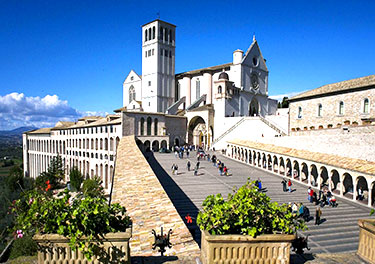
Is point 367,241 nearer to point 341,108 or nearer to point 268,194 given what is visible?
point 268,194

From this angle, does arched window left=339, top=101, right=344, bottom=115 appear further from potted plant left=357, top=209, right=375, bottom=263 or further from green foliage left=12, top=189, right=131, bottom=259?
green foliage left=12, top=189, right=131, bottom=259

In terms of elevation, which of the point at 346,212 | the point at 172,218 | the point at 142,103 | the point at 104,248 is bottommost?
the point at 346,212

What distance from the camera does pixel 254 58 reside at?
197ft

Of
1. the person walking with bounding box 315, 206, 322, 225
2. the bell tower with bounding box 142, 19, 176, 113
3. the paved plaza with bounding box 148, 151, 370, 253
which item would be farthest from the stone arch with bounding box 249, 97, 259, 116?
the person walking with bounding box 315, 206, 322, 225

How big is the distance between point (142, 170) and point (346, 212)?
13.8 m

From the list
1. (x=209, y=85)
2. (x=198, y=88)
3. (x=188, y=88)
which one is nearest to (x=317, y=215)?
(x=209, y=85)

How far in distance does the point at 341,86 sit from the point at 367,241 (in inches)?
1276

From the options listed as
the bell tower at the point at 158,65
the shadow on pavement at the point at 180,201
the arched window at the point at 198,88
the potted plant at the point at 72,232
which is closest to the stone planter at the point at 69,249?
the potted plant at the point at 72,232

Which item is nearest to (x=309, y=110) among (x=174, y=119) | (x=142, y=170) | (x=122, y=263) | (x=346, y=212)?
(x=346, y=212)

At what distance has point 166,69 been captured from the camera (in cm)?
6391

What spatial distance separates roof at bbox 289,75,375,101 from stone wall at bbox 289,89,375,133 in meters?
0.55

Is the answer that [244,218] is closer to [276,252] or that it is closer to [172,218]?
[276,252]

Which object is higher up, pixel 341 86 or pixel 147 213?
pixel 341 86

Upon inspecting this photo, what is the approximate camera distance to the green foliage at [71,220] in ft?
13.0
